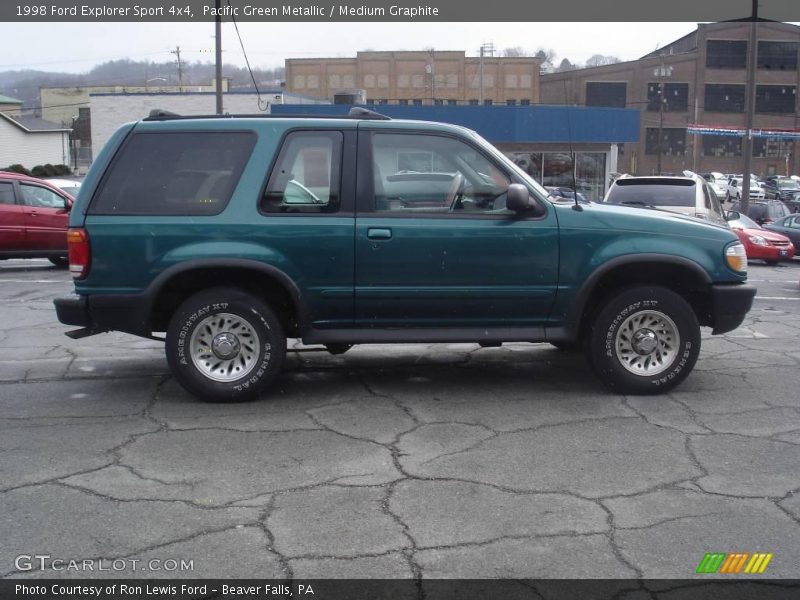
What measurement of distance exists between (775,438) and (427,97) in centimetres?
7042

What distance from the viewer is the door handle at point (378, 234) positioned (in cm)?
636

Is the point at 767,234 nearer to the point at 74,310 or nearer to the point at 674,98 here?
the point at 74,310

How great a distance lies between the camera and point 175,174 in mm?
6434

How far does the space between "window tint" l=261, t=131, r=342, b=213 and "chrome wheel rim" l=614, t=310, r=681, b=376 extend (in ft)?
7.72

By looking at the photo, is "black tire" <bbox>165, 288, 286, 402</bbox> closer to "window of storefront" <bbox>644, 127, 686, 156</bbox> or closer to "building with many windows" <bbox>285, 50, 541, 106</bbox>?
"building with many windows" <bbox>285, 50, 541, 106</bbox>

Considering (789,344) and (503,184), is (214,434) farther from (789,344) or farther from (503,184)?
(789,344)

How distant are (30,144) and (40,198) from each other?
42.7m

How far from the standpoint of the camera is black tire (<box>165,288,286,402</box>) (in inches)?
250

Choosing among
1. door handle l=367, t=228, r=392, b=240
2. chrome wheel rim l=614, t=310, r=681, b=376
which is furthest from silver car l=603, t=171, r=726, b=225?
door handle l=367, t=228, r=392, b=240

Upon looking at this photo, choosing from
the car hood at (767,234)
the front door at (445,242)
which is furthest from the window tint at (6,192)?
the car hood at (767,234)

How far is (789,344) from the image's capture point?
8930mm

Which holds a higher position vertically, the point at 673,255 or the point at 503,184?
the point at 503,184

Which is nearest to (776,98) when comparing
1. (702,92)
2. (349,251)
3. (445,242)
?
(702,92)
